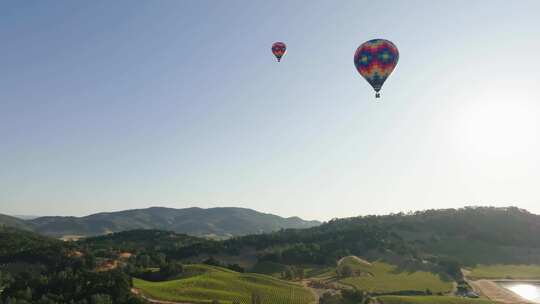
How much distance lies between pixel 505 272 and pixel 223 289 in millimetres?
103944

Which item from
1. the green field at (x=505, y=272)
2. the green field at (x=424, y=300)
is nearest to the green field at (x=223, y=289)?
the green field at (x=424, y=300)

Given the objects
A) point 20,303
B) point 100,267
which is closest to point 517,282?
point 100,267

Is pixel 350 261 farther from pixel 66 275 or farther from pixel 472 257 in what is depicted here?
pixel 66 275

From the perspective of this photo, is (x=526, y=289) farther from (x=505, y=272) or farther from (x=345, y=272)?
(x=345, y=272)

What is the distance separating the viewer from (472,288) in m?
118

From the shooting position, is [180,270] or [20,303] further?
[180,270]

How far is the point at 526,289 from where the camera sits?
398 feet

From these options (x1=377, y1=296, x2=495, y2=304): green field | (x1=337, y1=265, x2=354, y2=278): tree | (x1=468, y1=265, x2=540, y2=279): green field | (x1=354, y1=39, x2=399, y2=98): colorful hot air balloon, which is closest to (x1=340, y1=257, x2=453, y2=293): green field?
(x1=337, y1=265, x2=354, y2=278): tree

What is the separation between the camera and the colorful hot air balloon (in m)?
82.4

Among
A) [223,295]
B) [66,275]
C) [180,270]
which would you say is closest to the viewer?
[66,275]

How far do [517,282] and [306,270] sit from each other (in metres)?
61.7

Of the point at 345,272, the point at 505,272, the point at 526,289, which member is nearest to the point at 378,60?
the point at 345,272

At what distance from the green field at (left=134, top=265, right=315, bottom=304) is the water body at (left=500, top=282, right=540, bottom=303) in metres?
54.4

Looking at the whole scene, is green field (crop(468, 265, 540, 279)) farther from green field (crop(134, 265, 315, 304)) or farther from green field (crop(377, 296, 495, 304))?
green field (crop(134, 265, 315, 304))
